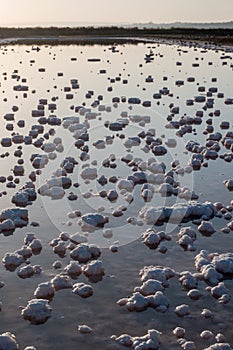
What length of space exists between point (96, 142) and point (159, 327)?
48.8 feet

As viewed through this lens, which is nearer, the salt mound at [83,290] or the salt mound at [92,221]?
the salt mound at [83,290]

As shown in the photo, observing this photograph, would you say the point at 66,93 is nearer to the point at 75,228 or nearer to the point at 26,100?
the point at 26,100

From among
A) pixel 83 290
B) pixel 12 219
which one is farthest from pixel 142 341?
pixel 12 219

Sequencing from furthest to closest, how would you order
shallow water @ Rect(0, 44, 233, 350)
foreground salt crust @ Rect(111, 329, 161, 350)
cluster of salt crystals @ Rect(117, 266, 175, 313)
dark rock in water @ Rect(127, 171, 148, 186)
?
dark rock in water @ Rect(127, 171, 148, 186) < cluster of salt crystals @ Rect(117, 266, 175, 313) < shallow water @ Rect(0, 44, 233, 350) < foreground salt crust @ Rect(111, 329, 161, 350)

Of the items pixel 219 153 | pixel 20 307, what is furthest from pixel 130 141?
pixel 20 307

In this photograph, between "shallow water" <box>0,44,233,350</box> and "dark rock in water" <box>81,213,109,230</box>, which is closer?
"shallow water" <box>0,44,233,350</box>

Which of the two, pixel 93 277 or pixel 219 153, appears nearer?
pixel 93 277

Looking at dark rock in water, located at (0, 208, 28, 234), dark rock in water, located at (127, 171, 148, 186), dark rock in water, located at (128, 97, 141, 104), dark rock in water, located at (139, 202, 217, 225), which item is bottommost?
dark rock in water, located at (0, 208, 28, 234)

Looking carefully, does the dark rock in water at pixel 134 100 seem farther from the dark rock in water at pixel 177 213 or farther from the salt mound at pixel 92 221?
the salt mound at pixel 92 221

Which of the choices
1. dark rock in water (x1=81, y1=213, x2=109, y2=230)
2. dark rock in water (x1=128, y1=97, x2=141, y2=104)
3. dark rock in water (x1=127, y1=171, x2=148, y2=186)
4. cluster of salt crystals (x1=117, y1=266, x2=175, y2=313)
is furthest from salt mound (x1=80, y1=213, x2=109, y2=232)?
dark rock in water (x1=128, y1=97, x2=141, y2=104)

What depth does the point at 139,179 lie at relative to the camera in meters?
19.1

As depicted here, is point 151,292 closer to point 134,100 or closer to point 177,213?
point 177,213

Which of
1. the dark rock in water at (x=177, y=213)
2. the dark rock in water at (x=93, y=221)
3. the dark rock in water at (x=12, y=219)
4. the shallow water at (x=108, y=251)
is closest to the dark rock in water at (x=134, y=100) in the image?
the shallow water at (x=108, y=251)

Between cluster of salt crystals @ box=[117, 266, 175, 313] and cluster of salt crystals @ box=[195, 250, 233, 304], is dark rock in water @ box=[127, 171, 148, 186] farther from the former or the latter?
cluster of salt crystals @ box=[117, 266, 175, 313]
